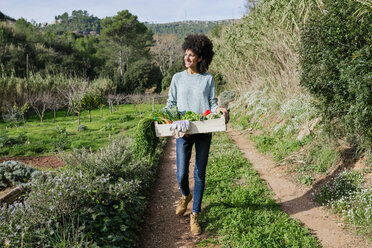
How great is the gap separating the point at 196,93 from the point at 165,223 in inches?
69.0

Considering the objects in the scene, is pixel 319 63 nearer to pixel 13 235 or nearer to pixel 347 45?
pixel 347 45

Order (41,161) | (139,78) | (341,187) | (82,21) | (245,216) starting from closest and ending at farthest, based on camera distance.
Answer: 1. (245,216)
2. (341,187)
3. (41,161)
4. (139,78)
5. (82,21)

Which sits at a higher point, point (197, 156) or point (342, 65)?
point (342, 65)

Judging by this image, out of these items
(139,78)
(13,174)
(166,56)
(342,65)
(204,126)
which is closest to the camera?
(204,126)

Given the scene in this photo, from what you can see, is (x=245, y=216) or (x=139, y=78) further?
(x=139, y=78)

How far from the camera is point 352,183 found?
3.57 meters

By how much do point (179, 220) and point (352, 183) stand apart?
2.48 metres

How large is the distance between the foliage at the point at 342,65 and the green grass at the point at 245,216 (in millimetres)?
1568

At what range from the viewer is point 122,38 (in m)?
35.5

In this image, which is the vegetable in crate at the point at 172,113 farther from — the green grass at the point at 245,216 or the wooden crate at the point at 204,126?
the green grass at the point at 245,216

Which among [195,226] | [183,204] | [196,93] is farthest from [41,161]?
[196,93]

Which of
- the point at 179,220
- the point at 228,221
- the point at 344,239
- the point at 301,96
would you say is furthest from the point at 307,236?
the point at 301,96

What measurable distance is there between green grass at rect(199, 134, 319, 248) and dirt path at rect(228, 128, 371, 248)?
17cm

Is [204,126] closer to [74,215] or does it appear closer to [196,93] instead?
[196,93]
